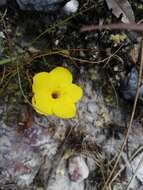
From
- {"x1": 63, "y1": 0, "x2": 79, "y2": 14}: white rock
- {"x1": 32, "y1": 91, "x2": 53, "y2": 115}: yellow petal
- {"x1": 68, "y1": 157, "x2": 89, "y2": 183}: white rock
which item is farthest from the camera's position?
{"x1": 63, "y1": 0, "x2": 79, "y2": 14}: white rock

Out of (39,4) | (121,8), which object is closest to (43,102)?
(39,4)

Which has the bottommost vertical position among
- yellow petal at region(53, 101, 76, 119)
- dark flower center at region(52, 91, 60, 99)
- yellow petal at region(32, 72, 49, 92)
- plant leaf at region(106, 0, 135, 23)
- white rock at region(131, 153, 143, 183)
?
white rock at region(131, 153, 143, 183)

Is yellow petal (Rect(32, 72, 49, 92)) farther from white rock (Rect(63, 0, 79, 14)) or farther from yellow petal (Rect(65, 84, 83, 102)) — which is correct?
white rock (Rect(63, 0, 79, 14))

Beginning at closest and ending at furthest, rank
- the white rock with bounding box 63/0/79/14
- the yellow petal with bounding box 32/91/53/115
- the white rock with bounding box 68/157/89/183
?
the yellow petal with bounding box 32/91/53/115 → the white rock with bounding box 68/157/89/183 → the white rock with bounding box 63/0/79/14

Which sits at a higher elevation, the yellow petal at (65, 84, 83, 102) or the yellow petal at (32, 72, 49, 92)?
the yellow petal at (32, 72, 49, 92)

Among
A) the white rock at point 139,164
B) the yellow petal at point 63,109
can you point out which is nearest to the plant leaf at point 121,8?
the yellow petal at point 63,109

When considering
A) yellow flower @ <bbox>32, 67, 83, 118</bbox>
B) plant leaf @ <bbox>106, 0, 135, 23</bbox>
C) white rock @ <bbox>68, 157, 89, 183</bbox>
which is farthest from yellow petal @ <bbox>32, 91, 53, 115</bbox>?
plant leaf @ <bbox>106, 0, 135, 23</bbox>

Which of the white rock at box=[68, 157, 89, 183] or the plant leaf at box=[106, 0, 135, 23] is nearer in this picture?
the white rock at box=[68, 157, 89, 183]

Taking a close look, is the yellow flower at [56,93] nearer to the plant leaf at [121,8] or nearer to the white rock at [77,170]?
the white rock at [77,170]
